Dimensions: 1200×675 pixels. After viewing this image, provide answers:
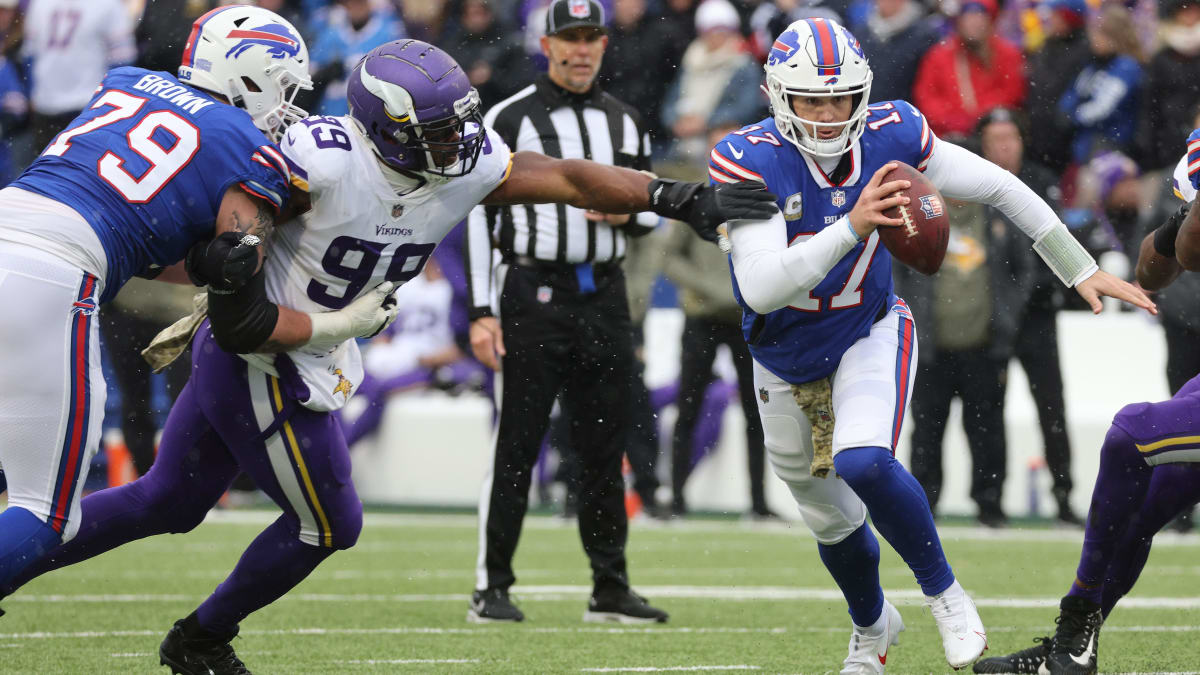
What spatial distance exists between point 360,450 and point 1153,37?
5.30m

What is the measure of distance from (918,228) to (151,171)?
1815 millimetres

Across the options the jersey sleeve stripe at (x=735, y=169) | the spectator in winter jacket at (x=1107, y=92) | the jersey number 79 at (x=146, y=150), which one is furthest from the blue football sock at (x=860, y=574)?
the spectator in winter jacket at (x=1107, y=92)

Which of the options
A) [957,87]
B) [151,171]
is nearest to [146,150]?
[151,171]

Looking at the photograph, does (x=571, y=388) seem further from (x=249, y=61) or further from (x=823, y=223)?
(x=249, y=61)

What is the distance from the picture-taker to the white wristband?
4371 millimetres

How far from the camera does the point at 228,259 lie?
3.69 meters

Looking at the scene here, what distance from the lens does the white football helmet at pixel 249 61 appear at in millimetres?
4043

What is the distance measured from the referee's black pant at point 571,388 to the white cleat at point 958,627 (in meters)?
1.87

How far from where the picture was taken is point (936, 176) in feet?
14.6

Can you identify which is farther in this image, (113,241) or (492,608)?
(492,608)

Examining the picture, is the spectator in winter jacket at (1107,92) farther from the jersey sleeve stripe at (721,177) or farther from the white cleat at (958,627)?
the white cleat at (958,627)

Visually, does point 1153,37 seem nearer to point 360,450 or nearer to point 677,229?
point 677,229

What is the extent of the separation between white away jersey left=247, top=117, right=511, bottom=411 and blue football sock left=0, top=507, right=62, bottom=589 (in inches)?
29.5

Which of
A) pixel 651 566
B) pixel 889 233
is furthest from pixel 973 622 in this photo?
pixel 651 566
